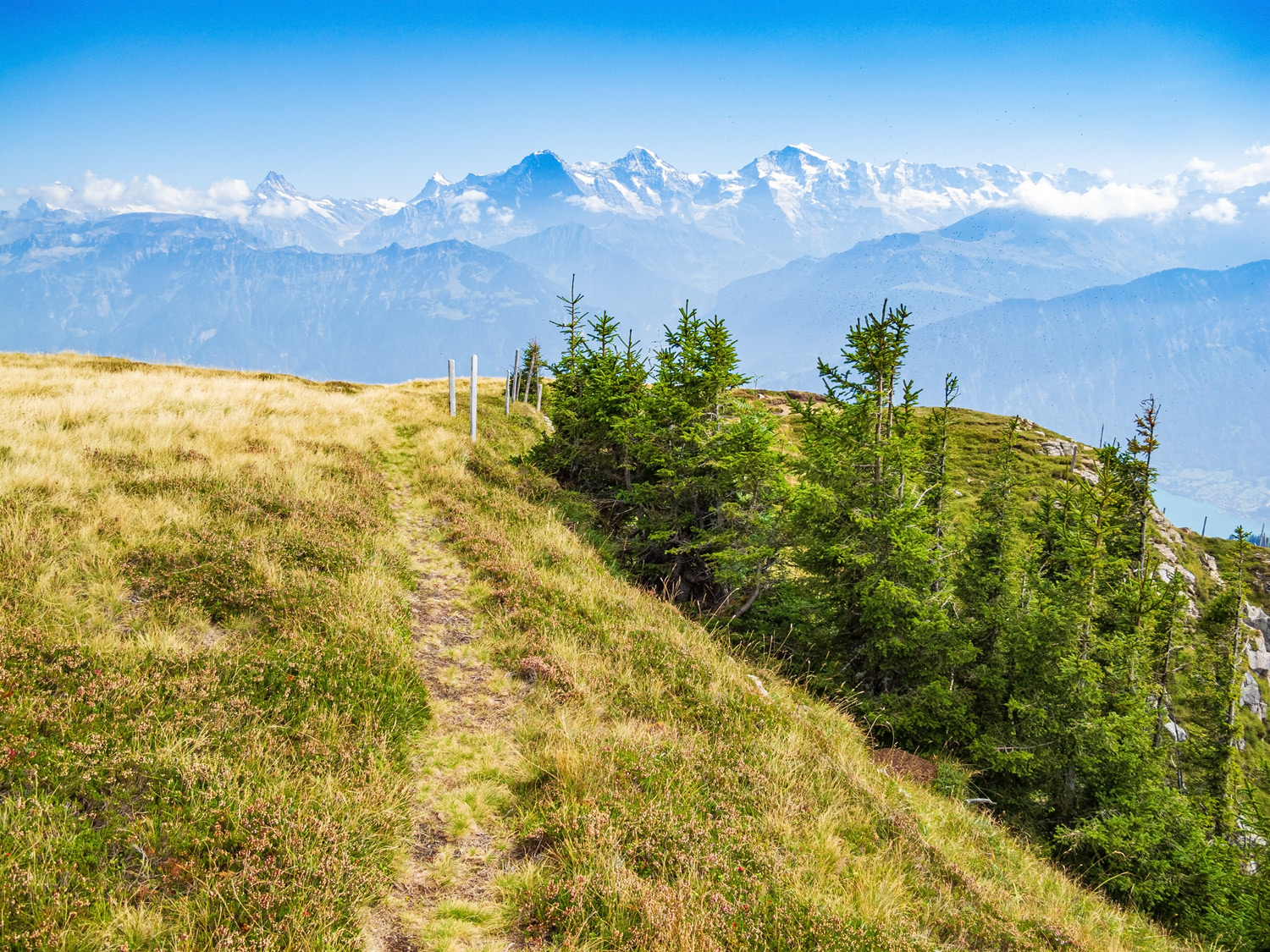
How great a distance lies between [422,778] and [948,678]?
14068 mm

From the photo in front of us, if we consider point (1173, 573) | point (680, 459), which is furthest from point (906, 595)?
point (1173, 573)

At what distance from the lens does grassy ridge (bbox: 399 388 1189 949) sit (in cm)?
420

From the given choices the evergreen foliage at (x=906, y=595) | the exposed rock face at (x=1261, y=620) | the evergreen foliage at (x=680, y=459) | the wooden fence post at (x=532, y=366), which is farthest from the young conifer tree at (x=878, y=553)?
the exposed rock face at (x=1261, y=620)

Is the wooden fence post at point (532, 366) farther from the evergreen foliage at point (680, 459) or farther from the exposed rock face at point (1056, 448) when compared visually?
the exposed rock face at point (1056, 448)

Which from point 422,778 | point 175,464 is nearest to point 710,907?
point 422,778

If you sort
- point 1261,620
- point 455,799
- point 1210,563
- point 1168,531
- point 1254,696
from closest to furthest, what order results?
1. point 455,799
2. point 1254,696
3. point 1261,620
4. point 1210,563
5. point 1168,531

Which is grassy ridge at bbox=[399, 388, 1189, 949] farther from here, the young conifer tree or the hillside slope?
the young conifer tree

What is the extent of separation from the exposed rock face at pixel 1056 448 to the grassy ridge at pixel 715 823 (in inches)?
3186

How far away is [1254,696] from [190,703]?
89.9 metres

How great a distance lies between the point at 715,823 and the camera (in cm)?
500

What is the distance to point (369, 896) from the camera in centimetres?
383

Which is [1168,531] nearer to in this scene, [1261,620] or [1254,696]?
[1261,620]

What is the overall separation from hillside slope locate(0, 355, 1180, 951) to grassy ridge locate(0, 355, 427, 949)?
27 mm

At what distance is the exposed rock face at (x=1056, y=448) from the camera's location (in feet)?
243
